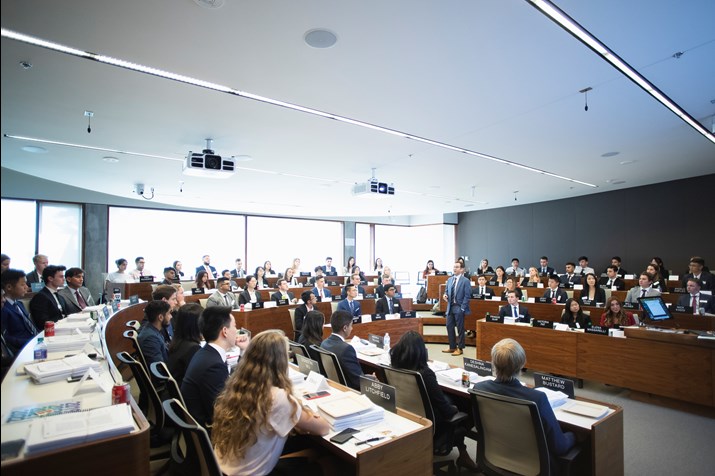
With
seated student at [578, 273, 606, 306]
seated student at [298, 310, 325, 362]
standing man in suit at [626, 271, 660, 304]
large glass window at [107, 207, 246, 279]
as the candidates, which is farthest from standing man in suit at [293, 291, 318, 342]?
large glass window at [107, 207, 246, 279]

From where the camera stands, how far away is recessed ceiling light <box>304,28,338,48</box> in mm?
2762

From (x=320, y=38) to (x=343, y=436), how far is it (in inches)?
103

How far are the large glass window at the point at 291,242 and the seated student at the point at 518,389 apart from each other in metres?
11.3

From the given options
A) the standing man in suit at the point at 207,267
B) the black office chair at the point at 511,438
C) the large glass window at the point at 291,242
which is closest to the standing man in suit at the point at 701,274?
the black office chair at the point at 511,438

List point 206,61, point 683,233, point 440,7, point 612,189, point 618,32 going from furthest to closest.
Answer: point 612,189, point 683,233, point 206,61, point 618,32, point 440,7

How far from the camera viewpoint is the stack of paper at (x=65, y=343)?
9.80 ft

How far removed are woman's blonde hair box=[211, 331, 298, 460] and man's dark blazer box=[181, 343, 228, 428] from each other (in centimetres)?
36

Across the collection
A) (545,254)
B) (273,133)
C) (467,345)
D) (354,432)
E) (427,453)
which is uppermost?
(273,133)

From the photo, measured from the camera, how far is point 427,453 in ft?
6.97

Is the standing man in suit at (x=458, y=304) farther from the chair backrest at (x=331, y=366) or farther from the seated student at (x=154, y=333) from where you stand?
the seated student at (x=154, y=333)

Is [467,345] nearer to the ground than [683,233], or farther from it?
nearer to the ground

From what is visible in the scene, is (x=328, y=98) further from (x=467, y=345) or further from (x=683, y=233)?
(x=683, y=233)

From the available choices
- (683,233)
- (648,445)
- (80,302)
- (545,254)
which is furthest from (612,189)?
(80,302)

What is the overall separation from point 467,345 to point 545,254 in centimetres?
642
